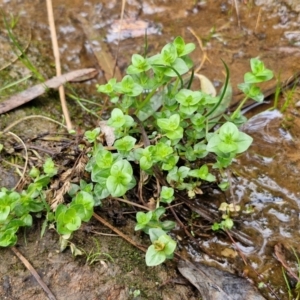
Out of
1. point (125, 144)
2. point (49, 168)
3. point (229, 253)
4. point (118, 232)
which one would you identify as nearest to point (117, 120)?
point (125, 144)

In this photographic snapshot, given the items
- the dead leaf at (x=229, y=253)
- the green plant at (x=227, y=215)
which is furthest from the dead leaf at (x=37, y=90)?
the dead leaf at (x=229, y=253)

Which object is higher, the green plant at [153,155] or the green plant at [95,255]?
the green plant at [153,155]

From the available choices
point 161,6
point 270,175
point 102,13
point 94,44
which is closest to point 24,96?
point 94,44

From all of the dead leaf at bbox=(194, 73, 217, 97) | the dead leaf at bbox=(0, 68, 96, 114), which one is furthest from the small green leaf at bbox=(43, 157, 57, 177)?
the dead leaf at bbox=(194, 73, 217, 97)

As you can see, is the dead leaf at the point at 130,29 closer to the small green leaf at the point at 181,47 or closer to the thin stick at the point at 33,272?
the small green leaf at the point at 181,47

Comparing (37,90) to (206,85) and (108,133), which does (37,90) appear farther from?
(206,85)
